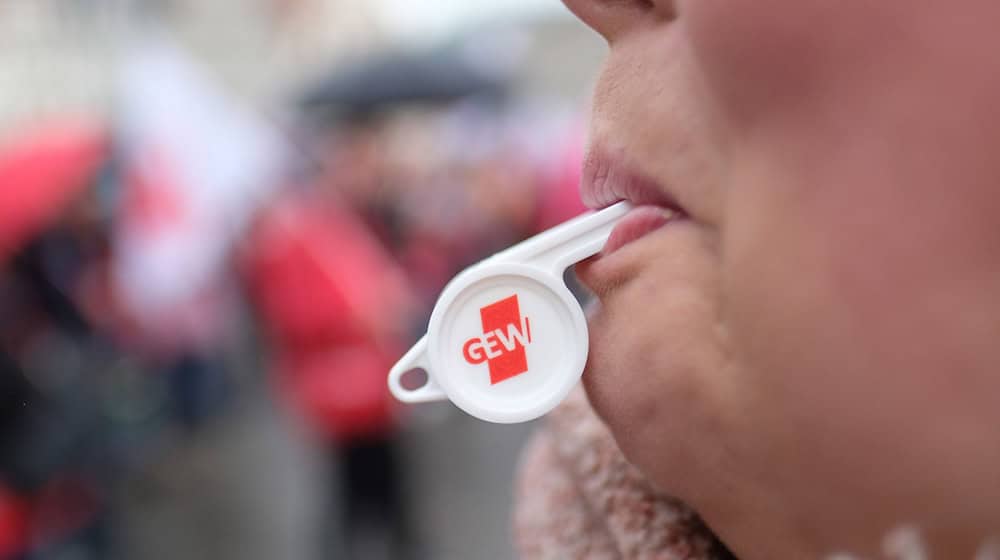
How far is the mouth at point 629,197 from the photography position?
0.50 meters

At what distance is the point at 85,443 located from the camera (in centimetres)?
213

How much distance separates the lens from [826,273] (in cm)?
43

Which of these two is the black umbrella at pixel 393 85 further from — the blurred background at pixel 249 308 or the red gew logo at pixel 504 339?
the red gew logo at pixel 504 339

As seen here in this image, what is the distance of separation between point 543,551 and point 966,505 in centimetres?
29

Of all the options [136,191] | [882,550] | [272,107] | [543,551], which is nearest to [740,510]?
[882,550]

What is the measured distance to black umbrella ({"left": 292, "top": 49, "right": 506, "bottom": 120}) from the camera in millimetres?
2936

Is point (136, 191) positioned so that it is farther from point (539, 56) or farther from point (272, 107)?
point (539, 56)

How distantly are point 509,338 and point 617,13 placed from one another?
16 centimetres

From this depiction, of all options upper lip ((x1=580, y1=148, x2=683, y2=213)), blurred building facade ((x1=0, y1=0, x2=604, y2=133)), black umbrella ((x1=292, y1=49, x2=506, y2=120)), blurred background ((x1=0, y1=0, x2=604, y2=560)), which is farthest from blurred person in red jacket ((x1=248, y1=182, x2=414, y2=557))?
blurred building facade ((x1=0, y1=0, x2=604, y2=133))

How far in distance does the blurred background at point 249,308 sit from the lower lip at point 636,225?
110 centimetres

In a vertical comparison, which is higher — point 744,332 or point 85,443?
point 744,332

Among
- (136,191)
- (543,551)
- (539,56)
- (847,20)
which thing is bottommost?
(539,56)

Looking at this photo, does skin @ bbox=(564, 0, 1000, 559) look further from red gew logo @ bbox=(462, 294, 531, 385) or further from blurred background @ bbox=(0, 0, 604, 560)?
blurred background @ bbox=(0, 0, 604, 560)

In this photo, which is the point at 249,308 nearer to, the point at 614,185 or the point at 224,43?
the point at 614,185
